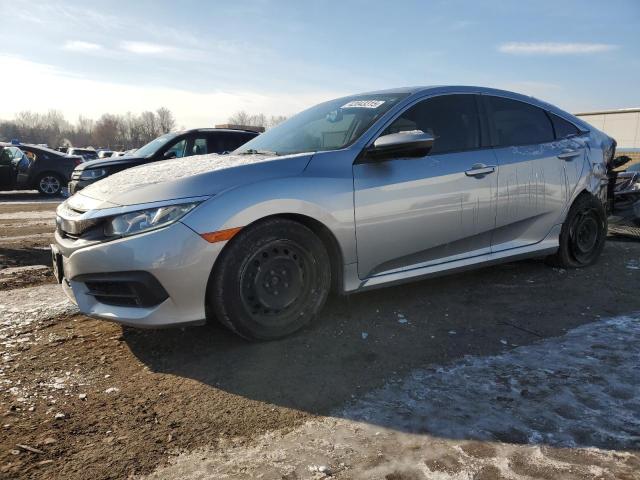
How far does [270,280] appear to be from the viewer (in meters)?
3.11

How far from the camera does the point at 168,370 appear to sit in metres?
2.85

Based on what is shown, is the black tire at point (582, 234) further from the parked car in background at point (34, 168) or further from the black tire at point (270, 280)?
the parked car in background at point (34, 168)

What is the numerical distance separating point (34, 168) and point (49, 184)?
57 cm

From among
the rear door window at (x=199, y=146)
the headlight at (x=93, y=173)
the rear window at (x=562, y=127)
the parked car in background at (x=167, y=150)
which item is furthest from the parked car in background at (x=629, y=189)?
the headlight at (x=93, y=173)

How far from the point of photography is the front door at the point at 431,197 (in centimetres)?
339

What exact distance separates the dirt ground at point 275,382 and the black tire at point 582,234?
1.42 ft

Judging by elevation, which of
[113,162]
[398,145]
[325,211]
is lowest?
[325,211]

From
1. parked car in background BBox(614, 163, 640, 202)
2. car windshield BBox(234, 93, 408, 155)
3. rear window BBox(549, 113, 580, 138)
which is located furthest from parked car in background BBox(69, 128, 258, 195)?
parked car in background BBox(614, 163, 640, 202)

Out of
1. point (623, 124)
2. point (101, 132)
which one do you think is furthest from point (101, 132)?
point (623, 124)

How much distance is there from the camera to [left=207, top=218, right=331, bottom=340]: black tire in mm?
2939

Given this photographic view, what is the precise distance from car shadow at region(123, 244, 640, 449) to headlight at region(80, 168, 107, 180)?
606cm

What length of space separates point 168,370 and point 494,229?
107 inches

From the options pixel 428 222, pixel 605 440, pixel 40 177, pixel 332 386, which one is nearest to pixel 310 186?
pixel 428 222

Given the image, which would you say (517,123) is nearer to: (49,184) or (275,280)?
(275,280)
